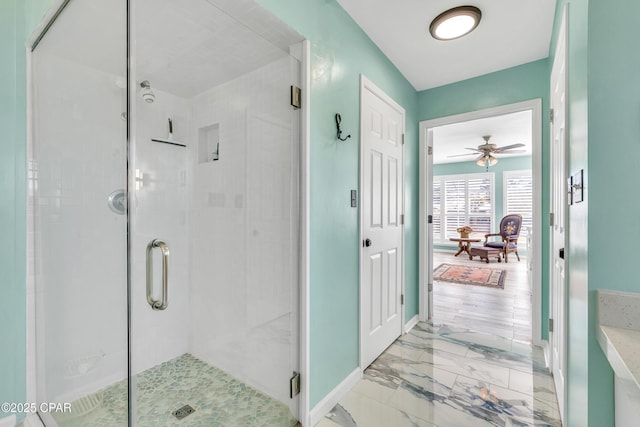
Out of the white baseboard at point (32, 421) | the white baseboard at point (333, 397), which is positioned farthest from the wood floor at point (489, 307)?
the white baseboard at point (32, 421)

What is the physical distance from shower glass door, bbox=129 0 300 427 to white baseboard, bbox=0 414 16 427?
850mm

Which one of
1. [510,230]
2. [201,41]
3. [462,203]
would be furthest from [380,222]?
[462,203]

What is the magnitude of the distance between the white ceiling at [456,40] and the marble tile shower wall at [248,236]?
0.91m

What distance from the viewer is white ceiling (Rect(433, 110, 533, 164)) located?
173 inches

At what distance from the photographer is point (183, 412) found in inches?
59.0

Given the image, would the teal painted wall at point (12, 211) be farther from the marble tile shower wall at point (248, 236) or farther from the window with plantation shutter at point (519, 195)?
the window with plantation shutter at point (519, 195)

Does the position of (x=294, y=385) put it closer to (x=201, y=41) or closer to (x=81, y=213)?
(x=81, y=213)

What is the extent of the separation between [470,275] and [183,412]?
4959 mm

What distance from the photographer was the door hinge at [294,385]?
5.02ft

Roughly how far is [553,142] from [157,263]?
2.81 metres

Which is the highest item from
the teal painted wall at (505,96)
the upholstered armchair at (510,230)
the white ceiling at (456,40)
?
the white ceiling at (456,40)

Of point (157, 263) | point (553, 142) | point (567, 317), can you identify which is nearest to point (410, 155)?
point (553, 142)

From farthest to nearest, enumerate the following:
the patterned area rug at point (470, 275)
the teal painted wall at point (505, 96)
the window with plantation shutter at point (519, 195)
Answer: the window with plantation shutter at point (519, 195)
the patterned area rug at point (470, 275)
the teal painted wall at point (505, 96)

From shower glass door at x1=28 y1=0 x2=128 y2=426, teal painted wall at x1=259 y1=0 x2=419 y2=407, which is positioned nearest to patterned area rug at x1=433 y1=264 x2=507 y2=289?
teal painted wall at x1=259 y1=0 x2=419 y2=407
